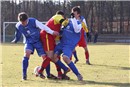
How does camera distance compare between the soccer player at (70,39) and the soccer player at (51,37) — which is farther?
the soccer player at (51,37)

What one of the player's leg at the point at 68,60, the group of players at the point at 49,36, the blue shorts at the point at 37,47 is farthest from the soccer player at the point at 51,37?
the player's leg at the point at 68,60

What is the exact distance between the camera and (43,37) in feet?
31.4

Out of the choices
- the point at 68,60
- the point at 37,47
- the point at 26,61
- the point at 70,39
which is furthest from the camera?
the point at 37,47

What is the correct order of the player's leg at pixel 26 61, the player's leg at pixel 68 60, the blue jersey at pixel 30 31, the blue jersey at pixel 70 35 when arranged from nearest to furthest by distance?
1. the player's leg at pixel 68 60
2. the blue jersey at pixel 70 35
3. the player's leg at pixel 26 61
4. the blue jersey at pixel 30 31

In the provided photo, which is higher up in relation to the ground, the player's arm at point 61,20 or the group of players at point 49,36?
the player's arm at point 61,20

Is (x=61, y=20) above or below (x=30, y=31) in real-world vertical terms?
above

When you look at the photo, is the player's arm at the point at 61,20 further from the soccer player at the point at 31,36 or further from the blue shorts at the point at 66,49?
the blue shorts at the point at 66,49

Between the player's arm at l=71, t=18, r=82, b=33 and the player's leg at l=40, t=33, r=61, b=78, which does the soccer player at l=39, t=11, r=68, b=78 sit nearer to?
the player's leg at l=40, t=33, r=61, b=78

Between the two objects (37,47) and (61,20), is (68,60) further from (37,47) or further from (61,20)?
(61,20)

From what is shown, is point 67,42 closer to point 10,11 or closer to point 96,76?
point 96,76

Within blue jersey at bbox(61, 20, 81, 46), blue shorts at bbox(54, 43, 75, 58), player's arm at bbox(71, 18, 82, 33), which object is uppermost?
player's arm at bbox(71, 18, 82, 33)

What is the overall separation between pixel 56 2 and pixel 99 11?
851 centimetres

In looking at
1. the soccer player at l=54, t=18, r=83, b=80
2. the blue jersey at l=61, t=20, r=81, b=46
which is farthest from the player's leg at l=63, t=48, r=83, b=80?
the blue jersey at l=61, t=20, r=81, b=46

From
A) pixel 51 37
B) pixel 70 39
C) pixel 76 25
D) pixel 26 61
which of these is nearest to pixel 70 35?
pixel 70 39
